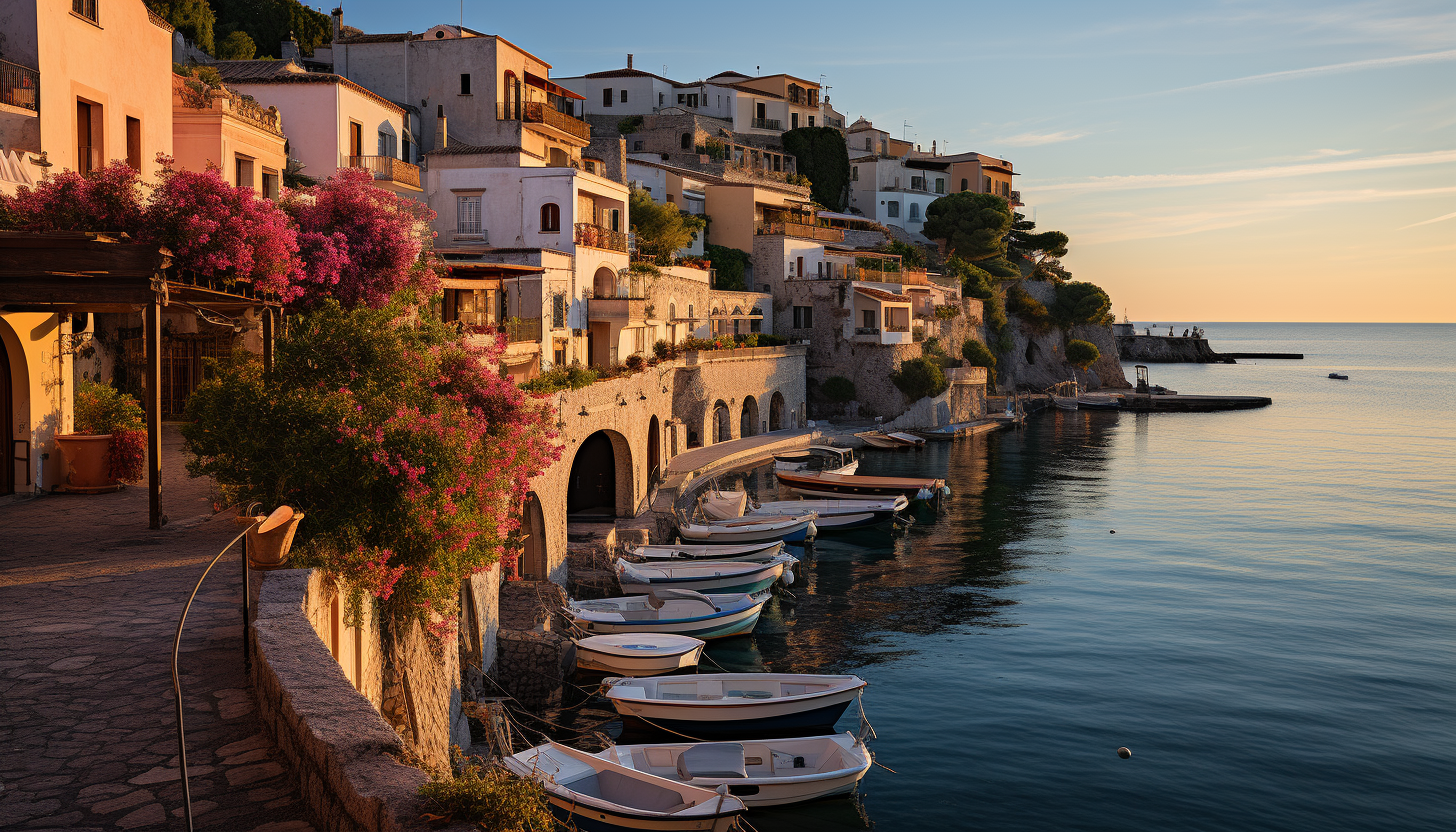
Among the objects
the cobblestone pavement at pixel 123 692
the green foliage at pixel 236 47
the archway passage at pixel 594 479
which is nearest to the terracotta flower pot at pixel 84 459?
the cobblestone pavement at pixel 123 692

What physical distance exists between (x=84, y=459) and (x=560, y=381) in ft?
44.5

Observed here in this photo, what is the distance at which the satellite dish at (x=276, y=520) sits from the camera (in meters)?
8.71

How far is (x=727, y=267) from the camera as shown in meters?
64.2

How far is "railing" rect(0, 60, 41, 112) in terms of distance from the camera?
1548cm

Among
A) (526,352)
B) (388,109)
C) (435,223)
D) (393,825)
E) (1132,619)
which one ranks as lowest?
(1132,619)

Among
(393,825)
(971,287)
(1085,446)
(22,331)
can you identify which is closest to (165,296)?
(22,331)

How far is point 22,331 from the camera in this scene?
1549cm

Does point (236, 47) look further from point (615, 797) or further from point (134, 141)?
point (615, 797)

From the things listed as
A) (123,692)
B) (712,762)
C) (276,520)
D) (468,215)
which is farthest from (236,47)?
(123,692)

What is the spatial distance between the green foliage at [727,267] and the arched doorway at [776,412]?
7789 millimetres

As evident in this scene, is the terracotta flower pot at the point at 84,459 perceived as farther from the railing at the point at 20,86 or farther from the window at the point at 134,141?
the window at the point at 134,141

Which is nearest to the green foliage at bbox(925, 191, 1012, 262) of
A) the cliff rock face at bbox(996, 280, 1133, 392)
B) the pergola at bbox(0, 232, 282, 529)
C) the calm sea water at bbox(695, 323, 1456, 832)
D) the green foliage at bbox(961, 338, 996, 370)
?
the cliff rock face at bbox(996, 280, 1133, 392)

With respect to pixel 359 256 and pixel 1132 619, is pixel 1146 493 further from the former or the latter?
pixel 359 256

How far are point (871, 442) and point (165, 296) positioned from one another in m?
51.0
